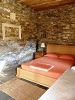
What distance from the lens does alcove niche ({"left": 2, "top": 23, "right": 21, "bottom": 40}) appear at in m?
3.67

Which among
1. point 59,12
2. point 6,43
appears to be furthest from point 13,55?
point 59,12

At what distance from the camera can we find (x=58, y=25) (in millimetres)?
4820

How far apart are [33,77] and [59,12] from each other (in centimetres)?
344

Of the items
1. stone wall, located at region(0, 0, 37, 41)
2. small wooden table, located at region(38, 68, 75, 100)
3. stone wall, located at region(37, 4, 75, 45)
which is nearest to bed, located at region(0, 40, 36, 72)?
stone wall, located at region(0, 0, 37, 41)

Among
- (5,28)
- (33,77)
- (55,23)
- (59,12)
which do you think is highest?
(59,12)

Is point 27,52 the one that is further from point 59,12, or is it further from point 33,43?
point 59,12

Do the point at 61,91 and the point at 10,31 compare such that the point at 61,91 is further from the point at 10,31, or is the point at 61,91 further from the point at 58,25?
the point at 58,25

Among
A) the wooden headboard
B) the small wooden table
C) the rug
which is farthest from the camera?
the wooden headboard

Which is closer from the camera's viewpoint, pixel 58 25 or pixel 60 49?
pixel 60 49

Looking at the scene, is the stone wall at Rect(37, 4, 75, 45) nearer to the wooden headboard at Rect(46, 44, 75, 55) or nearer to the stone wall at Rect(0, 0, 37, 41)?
the wooden headboard at Rect(46, 44, 75, 55)

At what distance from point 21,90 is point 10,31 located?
239cm

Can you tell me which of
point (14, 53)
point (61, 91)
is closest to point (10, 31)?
point (14, 53)

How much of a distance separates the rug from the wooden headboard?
7.90 ft

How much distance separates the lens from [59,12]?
15.4 feet
